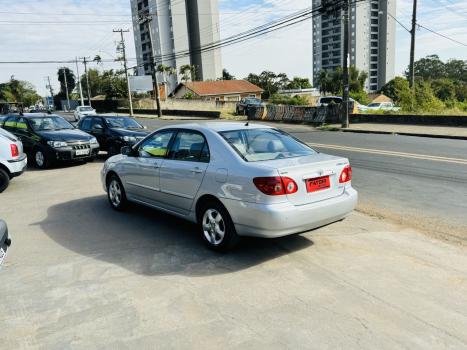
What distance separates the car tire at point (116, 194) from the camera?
682 centimetres

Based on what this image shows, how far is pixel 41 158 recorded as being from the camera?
12.0m

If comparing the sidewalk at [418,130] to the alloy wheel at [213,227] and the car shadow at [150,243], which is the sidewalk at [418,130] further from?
the alloy wheel at [213,227]

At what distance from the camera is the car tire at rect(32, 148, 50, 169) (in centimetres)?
1188

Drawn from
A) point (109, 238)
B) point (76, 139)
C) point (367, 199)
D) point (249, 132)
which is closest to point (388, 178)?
point (367, 199)

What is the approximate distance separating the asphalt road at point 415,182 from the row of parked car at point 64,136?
6.93 m

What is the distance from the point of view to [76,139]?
39.7 feet

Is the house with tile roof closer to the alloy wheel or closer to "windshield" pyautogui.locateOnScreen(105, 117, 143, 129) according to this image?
"windshield" pyautogui.locateOnScreen(105, 117, 143, 129)

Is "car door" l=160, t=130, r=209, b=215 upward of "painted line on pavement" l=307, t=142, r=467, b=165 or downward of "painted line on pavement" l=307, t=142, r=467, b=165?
upward

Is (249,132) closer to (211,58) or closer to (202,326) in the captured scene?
(202,326)

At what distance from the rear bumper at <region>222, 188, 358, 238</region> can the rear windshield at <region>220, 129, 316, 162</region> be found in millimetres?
645

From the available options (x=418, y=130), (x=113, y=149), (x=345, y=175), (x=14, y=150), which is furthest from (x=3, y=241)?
(x=418, y=130)

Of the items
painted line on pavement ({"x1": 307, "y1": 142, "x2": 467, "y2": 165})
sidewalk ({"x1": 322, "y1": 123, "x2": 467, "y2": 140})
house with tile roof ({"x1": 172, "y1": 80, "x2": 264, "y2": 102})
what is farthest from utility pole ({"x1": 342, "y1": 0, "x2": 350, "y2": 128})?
house with tile roof ({"x1": 172, "y1": 80, "x2": 264, "y2": 102})

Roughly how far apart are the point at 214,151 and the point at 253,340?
8.14 feet

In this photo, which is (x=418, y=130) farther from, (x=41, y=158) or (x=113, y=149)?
(x=41, y=158)
